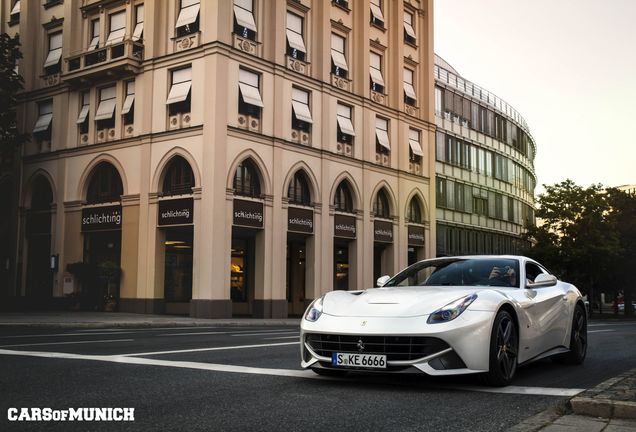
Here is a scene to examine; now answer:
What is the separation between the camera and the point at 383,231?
38.4 metres

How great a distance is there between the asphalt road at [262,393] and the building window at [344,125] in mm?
27198

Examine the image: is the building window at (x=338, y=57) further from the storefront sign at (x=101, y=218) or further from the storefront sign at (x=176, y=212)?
the storefront sign at (x=101, y=218)

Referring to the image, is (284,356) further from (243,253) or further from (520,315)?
(243,253)

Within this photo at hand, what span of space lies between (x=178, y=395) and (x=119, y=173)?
27.3 meters

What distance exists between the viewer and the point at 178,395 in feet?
19.8

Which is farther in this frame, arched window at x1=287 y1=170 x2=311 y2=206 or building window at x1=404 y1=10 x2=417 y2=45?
building window at x1=404 y1=10 x2=417 y2=45

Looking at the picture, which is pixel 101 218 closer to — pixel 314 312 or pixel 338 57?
pixel 338 57

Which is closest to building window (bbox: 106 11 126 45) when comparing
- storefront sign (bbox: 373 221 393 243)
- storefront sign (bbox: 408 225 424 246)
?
storefront sign (bbox: 373 221 393 243)

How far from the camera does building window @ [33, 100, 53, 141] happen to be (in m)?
35.7

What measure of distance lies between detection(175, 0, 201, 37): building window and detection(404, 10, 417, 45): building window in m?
15.9

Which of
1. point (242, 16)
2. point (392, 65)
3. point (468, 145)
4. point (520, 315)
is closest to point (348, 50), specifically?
point (392, 65)

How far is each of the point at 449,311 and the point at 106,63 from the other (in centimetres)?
2856

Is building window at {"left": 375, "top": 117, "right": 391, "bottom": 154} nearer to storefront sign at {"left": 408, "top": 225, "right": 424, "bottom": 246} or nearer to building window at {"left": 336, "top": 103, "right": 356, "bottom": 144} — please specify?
building window at {"left": 336, "top": 103, "right": 356, "bottom": 144}

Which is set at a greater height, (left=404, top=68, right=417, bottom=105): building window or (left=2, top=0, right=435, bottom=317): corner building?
(left=404, top=68, right=417, bottom=105): building window
